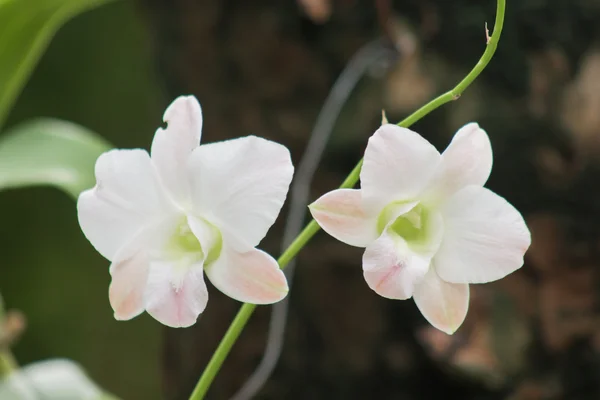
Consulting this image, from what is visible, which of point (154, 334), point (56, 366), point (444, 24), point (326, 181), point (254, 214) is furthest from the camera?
point (154, 334)

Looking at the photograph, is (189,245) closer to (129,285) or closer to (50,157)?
(129,285)

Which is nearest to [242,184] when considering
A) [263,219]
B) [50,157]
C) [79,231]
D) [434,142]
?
[263,219]

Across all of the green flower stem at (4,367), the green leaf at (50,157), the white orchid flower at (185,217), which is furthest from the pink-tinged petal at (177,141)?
the green flower stem at (4,367)

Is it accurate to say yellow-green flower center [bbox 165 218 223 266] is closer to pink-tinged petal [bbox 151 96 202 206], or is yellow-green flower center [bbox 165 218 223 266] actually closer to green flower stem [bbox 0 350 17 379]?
pink-tinged petal [bbox 151 96 202 206]

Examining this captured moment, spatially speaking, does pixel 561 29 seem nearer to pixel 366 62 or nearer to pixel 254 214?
pixel 366 62

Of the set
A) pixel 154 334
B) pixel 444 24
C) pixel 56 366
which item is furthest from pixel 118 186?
pixel 154 334

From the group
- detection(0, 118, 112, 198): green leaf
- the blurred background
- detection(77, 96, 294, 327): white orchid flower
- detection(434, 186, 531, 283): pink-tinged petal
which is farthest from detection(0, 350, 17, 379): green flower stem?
detection(434, 186, 531, 283): pink-tinged petal
